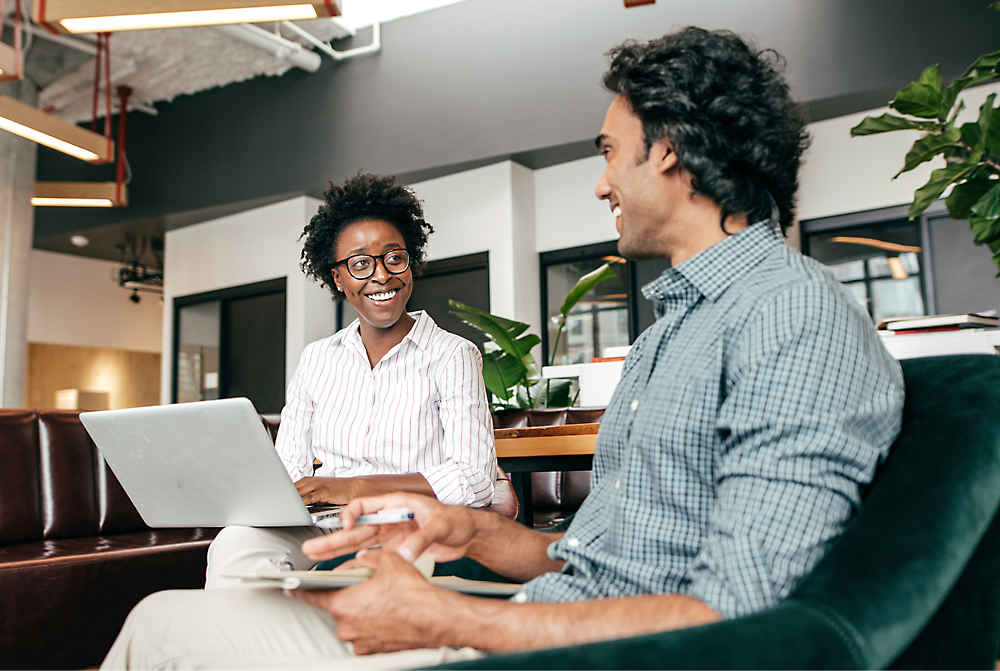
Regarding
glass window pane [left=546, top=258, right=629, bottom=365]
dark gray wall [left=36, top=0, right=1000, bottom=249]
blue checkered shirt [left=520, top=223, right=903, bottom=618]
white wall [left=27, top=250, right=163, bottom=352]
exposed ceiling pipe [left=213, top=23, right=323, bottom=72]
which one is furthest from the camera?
white wall [left=27, top=250, right=163, bottom=352]

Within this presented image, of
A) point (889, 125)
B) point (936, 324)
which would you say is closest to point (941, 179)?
point (889, 125)

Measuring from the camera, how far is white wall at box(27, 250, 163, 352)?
859 cm

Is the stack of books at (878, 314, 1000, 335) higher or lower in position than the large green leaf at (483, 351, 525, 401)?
higher

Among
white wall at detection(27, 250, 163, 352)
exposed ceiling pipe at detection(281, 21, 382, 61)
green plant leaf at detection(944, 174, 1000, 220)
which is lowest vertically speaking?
green plant leaf at detection(944, 174, 1000, 220)

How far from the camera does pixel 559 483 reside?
8.75ft

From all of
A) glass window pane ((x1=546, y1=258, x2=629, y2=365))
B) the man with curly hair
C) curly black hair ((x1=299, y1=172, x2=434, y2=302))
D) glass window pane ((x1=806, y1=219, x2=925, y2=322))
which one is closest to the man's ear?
→ the man with curly hair

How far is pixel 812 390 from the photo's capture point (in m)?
0.71

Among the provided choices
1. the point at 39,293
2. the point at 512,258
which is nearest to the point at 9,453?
the point at 512,258

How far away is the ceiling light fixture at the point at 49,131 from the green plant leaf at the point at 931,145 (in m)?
4.39

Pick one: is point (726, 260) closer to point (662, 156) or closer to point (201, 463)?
point (662, 156)

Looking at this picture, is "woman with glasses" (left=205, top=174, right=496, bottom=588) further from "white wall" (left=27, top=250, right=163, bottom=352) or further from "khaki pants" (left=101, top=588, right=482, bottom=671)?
"white wall" (left=27, top=250, right=163, bottom=352)

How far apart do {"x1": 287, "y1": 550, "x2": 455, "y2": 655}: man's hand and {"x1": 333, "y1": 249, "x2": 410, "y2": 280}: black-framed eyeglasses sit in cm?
117

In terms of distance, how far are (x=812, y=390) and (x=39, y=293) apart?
9.56 metres

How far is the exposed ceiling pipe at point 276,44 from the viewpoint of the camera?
5.16 metres
